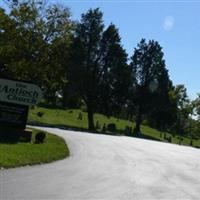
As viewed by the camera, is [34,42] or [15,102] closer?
[15,102]

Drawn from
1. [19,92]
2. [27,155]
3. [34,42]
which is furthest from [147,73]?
[27,155]

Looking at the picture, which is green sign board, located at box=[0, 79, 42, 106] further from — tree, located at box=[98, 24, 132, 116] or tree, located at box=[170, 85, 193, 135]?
tree, located at box=[170, 85, 193, 135]

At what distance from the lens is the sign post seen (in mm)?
25281

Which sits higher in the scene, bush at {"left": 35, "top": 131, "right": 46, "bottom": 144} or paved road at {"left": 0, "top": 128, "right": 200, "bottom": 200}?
bush at {"left": 35, "top": 131, "right": 46, "bottom": 144}

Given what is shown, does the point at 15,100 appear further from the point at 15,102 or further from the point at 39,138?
the point at 39,138

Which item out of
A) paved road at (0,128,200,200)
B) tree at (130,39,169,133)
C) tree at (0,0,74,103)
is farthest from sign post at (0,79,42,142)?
tree at (130,39,169,133)

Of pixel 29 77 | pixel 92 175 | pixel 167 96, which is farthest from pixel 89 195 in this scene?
pixel 167 96

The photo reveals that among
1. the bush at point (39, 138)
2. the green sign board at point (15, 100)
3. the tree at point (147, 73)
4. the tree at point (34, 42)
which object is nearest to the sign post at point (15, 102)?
the green sign board at point (15, 100)

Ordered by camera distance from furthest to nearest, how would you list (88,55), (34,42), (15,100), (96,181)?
(88,55)
(34,42)
(15,100)
(96,181)

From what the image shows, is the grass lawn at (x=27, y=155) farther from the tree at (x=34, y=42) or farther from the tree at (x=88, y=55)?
the tree at (x=88, y=55)

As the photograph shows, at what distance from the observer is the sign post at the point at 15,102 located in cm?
2528

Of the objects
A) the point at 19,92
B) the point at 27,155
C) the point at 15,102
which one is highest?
the point at 19,92

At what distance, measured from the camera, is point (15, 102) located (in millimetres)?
25656

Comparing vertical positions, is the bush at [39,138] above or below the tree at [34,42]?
below
